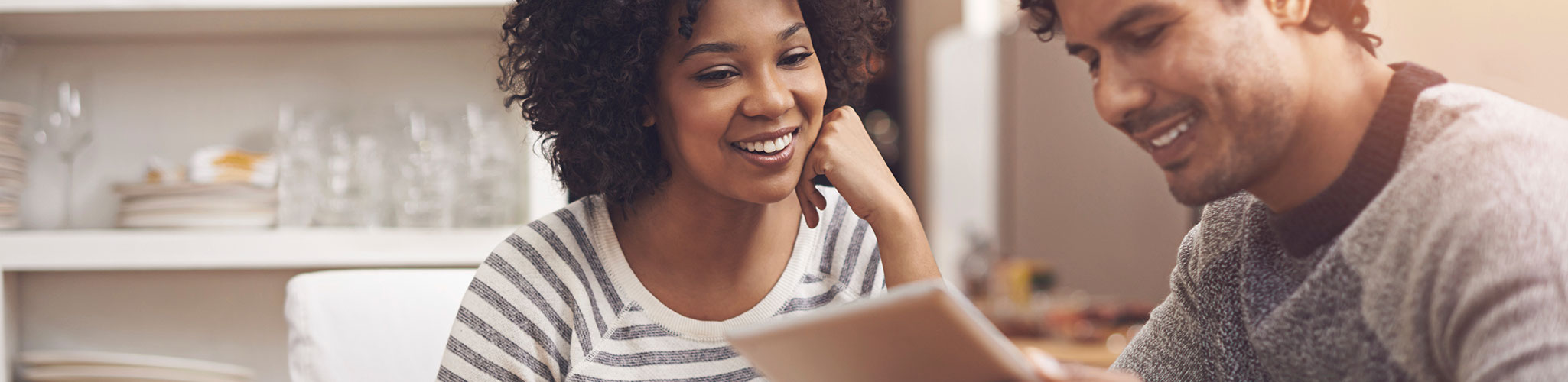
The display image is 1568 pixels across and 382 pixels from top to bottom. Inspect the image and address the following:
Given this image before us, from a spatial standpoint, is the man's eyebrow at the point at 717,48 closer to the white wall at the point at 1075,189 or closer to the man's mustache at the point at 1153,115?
the man's mustache at the point at 1153,115

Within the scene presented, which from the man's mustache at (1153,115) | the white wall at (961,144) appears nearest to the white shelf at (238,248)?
the man's mustache at (1153,115)

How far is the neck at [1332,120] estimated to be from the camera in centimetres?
91

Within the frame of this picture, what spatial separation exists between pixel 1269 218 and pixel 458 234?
4.13 ft

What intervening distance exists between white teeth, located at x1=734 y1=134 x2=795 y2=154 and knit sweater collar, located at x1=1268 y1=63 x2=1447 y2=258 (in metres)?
0.55

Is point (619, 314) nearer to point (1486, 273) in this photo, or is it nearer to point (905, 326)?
point (905, 326)

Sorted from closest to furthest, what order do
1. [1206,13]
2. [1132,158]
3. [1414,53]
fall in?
1. [1206,13]
2. [1414,53]
3. [1132,158]

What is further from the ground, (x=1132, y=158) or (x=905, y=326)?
(x=1132, y=158)

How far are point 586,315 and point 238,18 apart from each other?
984 millimetres

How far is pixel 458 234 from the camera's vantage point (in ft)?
5.96

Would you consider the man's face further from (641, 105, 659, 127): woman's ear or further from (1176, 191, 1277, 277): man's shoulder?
(641, 105, 659, 127): woman's ear

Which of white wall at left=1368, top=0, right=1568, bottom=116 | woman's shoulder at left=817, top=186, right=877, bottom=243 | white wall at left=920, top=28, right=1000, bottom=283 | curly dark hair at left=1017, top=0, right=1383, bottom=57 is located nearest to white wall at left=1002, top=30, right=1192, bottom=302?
white wall at left=920, top=28, right=1000, bottom=283

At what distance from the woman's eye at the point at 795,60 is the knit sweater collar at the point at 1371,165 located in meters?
0.56

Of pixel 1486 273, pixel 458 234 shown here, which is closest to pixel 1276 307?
pixel 1486 273

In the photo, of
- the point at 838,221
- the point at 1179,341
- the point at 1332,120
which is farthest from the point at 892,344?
the point at 838,221
